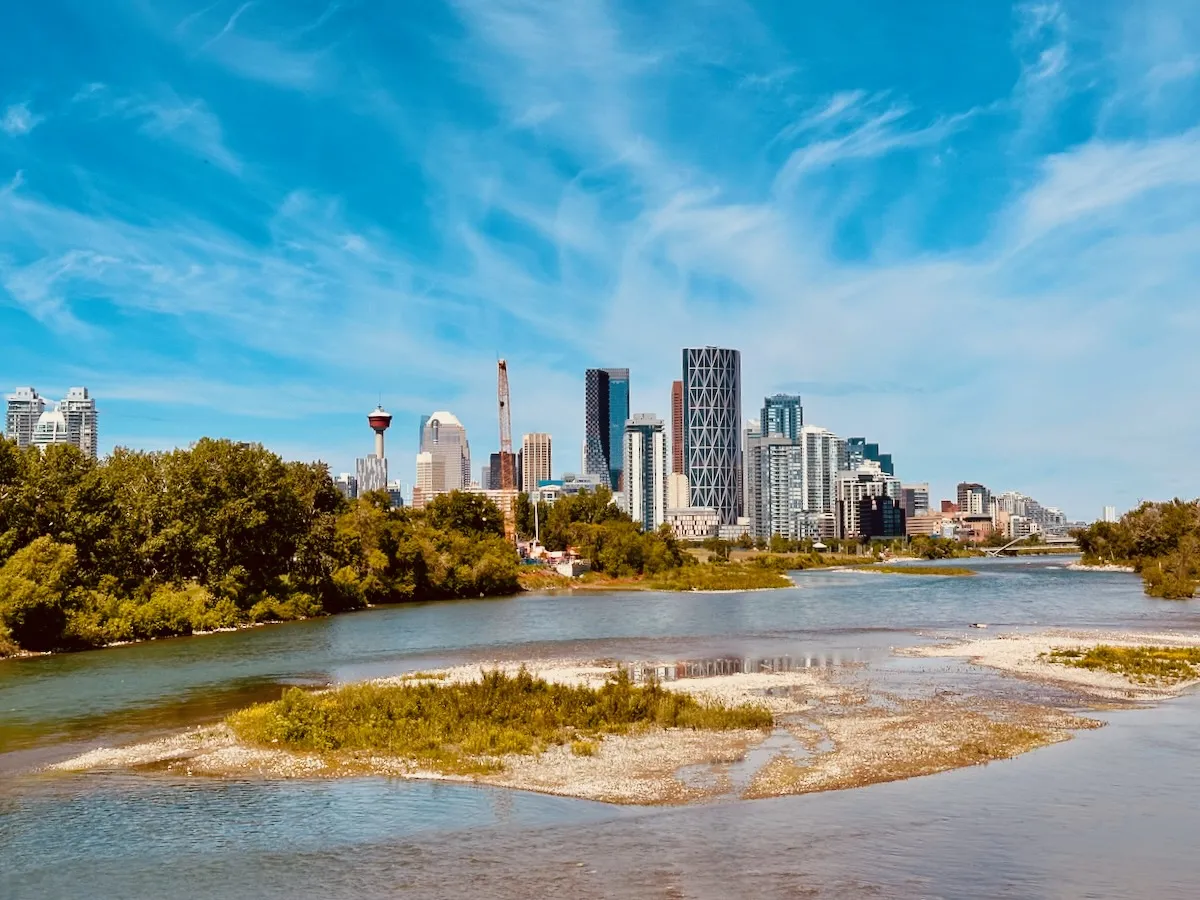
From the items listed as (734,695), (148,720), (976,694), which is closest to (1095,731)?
(976,694)

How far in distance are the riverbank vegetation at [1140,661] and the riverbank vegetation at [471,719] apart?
2375cm

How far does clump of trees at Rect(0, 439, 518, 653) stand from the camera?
71.6m

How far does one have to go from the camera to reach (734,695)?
46.3 meters

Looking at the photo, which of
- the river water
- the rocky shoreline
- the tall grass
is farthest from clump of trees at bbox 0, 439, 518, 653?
the tall grass

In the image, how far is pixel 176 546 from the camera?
90500mm

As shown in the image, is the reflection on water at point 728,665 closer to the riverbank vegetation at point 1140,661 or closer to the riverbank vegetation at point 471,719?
the riverbank vegetation at point 471,719

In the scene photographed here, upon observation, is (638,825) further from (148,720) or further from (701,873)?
(148,720)

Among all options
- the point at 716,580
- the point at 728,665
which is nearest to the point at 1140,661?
the point at 728,665

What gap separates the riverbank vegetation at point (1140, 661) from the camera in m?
51.8

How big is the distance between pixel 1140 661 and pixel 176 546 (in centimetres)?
7591

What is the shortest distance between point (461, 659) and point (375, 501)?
10362 cm

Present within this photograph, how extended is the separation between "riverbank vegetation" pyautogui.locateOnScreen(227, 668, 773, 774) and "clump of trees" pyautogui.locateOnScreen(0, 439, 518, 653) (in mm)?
37381

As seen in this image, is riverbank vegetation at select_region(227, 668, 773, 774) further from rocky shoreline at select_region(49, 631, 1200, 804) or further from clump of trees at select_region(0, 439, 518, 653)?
clump of trees at select_region(0, 439, 518, 653)

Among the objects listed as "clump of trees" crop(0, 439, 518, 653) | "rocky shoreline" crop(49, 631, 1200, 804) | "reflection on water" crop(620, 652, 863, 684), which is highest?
"clump of trees" crop(0, 439, 518, 653)
